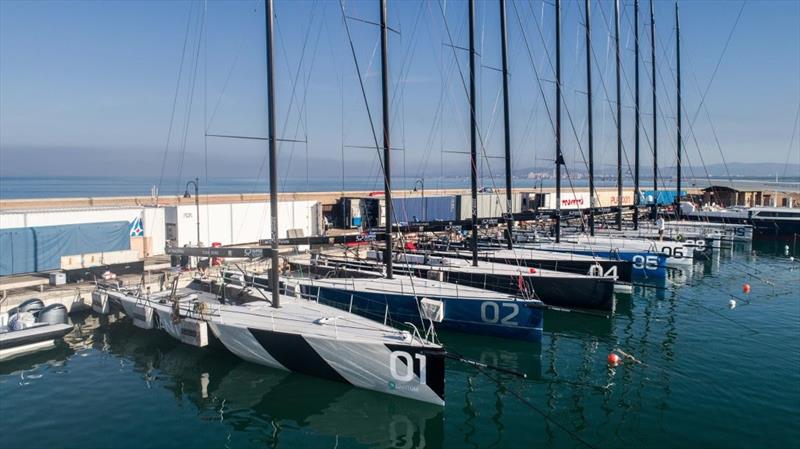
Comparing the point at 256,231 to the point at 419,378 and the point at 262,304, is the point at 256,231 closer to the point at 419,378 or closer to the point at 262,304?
the point at 262,304

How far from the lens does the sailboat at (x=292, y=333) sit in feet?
44.8

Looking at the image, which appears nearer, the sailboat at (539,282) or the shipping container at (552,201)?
the sailboat at (539,282)

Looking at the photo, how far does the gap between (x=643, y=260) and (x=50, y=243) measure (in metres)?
29.1

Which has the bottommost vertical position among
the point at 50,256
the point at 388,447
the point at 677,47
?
the point at 388,447

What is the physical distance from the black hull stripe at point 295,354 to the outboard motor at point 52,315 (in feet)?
27.0

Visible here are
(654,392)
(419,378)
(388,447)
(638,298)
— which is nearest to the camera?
(388,447)

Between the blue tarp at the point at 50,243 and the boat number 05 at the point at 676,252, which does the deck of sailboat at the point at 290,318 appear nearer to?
the blue tarp at the point at 50,243

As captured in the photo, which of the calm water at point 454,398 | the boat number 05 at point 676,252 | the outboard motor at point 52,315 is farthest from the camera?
the boat number 05 at point 676,252

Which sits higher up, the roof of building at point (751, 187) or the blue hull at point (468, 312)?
the roof of building at point (751, 187)

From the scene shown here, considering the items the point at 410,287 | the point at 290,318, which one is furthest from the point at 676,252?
the point at 290,318

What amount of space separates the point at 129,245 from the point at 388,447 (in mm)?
20148

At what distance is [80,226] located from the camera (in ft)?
81.9

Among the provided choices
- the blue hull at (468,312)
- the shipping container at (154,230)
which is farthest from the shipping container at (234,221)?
the blue hull at (468,312)

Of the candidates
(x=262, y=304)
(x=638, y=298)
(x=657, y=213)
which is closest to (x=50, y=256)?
(x=262, y=304)
